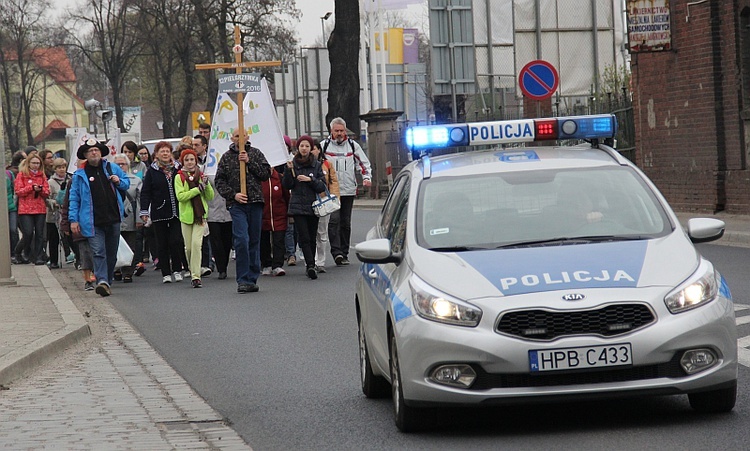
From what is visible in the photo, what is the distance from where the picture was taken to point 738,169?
942 inches

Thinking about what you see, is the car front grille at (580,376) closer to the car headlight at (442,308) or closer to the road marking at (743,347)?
the car headlight at (442,308)

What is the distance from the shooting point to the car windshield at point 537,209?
765cm

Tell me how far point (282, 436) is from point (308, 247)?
35.3ft

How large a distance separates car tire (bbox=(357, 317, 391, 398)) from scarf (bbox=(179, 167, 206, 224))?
9458mm

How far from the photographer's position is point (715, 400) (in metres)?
7.25

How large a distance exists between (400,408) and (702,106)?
18.7 meters

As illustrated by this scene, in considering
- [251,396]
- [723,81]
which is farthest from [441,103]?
[251,396]

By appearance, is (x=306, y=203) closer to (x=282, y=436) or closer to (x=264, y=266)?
(x=264, y=266)

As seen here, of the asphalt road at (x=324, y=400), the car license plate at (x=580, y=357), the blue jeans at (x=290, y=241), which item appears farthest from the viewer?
the blue jeans at (x=290, y=241)

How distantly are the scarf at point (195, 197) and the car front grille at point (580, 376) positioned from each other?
450 inches

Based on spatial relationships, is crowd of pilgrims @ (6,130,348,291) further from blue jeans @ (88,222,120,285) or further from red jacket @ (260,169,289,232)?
blue jeans @ (88,222,120,285)

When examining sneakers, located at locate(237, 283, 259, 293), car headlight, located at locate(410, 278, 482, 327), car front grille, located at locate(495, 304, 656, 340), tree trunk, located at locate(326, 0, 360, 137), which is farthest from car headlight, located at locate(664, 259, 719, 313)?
tree trunk, located at locate(326, 0, 360, 137)

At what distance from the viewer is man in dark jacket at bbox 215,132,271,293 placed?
16531 millimetres

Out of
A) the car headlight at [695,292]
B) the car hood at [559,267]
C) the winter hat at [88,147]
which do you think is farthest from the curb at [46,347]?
the car headlight at [695,292]
